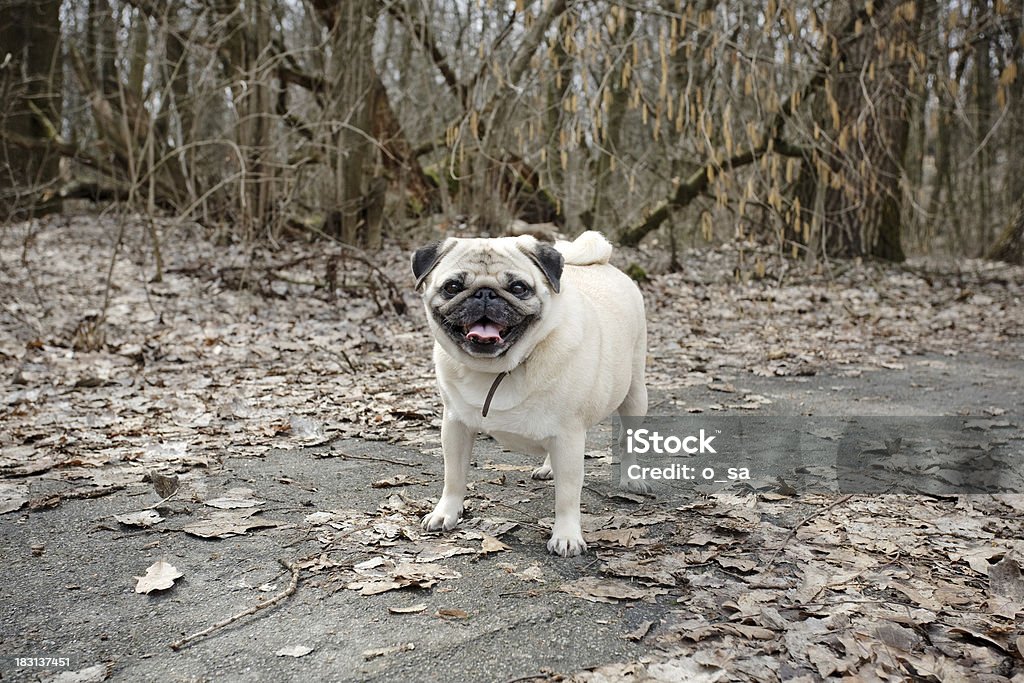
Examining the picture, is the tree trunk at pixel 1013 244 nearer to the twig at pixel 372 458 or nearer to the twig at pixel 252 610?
the twig at pixel 372 458

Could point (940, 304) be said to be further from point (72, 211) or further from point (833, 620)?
point (72, 211)

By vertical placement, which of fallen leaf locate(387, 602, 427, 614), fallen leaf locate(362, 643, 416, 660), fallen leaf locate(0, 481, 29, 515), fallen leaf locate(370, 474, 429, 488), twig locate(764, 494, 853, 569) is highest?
fallen leaf locate(0, 481, 29, 515)

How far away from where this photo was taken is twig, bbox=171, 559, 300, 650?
8.71 ft

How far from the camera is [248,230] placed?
9.90 meters

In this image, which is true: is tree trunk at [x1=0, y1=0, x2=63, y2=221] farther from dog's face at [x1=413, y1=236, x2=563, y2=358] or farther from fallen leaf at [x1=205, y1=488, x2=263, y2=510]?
dog's face at [x1=413, y1=236, x2=563, y2=358]

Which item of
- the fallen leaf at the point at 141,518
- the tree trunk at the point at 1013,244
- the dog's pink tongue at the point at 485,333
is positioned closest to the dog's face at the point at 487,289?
the dog's pink tongue at the point at 485,333

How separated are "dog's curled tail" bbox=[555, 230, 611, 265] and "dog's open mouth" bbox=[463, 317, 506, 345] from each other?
1.10 metres

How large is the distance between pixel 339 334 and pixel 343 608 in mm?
5422

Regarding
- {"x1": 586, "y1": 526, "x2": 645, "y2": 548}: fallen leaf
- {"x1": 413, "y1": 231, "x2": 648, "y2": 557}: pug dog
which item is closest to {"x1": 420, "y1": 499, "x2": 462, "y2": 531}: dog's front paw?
{"x1": 413, "y1": 231, "x2": 648, "y2": 557}: pug dog

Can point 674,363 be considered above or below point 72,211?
below

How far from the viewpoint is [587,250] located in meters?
4.17

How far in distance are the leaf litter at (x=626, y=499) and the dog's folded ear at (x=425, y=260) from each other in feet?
3.38

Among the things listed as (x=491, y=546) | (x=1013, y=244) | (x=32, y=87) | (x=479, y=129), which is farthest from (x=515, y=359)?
(x=32, y=87)

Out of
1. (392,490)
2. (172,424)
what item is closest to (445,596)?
(392,490)
